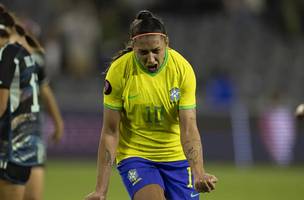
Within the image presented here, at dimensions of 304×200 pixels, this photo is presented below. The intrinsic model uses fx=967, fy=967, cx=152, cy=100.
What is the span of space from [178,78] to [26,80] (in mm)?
1405

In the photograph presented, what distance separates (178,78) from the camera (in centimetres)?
762

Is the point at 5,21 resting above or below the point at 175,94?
above

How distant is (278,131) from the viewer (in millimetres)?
18875

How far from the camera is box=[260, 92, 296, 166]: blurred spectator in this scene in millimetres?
18625

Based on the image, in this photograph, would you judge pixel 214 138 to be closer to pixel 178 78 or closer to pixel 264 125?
pixel 264 125

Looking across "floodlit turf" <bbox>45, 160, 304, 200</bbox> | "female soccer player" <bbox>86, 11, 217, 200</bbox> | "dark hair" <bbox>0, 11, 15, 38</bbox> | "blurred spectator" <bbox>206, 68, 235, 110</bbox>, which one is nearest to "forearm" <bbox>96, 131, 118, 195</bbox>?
"female soccer player" <bbox>86, 11, 217, 200</bbox>

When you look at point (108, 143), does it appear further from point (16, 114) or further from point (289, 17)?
point (289, 17)

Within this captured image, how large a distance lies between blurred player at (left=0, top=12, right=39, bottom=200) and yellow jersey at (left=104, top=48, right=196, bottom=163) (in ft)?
2.65

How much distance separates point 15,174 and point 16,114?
1.71 ft

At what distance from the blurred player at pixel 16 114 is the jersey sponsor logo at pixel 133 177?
0.95 m

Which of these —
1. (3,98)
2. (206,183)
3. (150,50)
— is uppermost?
(150,50)

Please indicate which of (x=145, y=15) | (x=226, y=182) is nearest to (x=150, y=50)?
(x=145, y=15)

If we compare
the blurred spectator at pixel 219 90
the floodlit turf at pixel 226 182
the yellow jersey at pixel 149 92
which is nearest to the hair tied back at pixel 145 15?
the yellow jersey at pixel 149 92

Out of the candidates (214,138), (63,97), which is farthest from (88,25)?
(214,138)
